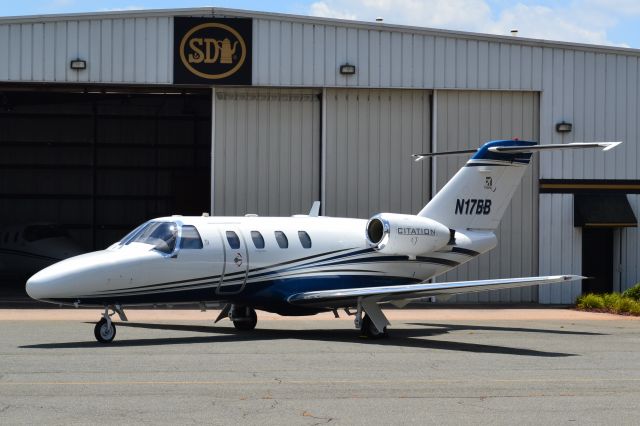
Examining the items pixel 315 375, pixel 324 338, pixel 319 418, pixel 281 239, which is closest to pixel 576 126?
pixel 281 239

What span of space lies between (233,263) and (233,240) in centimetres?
44

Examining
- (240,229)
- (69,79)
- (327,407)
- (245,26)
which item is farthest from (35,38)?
(327,407)

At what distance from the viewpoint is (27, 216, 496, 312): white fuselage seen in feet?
54.0

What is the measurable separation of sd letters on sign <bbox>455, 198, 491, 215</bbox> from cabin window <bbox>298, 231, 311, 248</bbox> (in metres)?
3.22

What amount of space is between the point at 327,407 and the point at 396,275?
31.2 ft

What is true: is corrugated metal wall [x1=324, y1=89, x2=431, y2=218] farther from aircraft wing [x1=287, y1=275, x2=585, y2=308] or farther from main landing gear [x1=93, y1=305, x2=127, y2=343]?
main landing gear [x1=93, y1=305, x2=127, y2=343]

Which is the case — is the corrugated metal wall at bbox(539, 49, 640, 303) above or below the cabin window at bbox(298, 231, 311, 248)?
above

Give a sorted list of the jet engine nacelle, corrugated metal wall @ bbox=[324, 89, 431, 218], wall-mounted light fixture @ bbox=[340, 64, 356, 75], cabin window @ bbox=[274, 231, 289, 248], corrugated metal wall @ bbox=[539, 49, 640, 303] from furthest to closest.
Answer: corrugated metal wall @ bbox=[539, 49, 640, 303] → corrugated metal wall @ bbox=[324, 89, 431, 218] → wall-mounted light fixture @ bbox=[340, 64, 356, 75] → the jet engine nacelle → cabin window @ bbox=[274, 231, 289, 248]

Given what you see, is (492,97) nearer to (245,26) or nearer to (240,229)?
(245,26)

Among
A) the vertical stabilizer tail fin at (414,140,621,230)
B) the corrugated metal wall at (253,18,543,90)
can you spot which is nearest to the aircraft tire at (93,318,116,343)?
the vertical stabilizer tail fin at (414,140,621,230)

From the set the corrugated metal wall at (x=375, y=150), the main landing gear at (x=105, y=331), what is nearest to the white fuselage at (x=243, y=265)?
the main landing gear at (x=105, y=331)

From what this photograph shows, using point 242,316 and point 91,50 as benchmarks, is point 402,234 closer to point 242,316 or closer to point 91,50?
point 242,316

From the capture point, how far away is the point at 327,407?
10.6 m

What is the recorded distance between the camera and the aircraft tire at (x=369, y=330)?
18219 mm
